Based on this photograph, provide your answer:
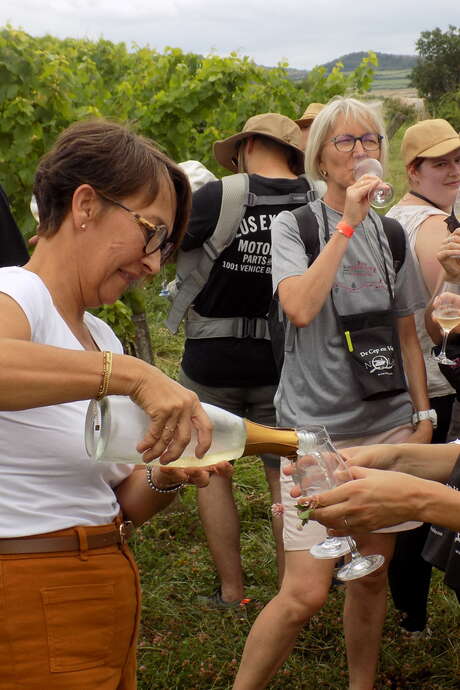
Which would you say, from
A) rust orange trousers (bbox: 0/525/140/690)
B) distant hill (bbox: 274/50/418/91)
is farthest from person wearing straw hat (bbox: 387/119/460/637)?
distant hill (bbox: 274/50/418/91)

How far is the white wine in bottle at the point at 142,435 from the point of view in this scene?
71.6 inches

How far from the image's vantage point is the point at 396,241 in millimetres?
3449

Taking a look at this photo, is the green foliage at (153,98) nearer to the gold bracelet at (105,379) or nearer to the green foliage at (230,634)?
the green foliage at (230,634)

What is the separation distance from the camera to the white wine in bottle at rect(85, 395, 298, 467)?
1819 mm

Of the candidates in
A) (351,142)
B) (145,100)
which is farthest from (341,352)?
(145,100)

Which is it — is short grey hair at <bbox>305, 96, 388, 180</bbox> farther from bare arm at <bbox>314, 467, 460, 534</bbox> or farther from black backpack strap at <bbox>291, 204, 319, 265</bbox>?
bare arm at <bbox>314, 467, 460, 534</bbox>

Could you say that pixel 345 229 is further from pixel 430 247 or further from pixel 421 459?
pixel 421 459

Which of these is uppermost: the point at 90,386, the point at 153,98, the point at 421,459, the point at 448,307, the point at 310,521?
the point at 153,98

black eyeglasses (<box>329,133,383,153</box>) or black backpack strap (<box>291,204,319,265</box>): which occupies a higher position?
black eyeglasses (<box>329,133,383,153</box>)

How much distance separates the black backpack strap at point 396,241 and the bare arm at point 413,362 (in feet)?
0.76

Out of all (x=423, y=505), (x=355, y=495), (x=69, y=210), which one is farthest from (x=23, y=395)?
(x=423, y=505)

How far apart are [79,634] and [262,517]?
360 cm

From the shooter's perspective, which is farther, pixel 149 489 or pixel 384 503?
pixel 149 489

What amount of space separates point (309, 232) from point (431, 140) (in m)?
1.10
